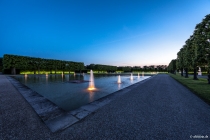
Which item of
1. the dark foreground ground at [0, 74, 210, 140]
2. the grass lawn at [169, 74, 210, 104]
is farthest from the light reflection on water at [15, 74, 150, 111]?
the grass lawn at [169, 74, 210, 104]

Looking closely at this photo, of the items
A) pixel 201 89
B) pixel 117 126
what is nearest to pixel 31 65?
pixel 117 126

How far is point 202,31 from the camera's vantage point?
12.0 meters

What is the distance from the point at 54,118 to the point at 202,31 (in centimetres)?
1751

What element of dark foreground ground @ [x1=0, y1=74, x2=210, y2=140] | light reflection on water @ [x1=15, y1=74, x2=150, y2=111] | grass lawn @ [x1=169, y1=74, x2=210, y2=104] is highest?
grass lawn @ [x1=169, y1=74, x2=210, y2=104]

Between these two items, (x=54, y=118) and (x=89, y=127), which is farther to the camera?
(x=54, y=118)

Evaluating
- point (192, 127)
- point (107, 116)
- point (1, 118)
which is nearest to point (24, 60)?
point (1, 118)

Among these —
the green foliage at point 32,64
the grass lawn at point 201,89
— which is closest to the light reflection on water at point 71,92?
the grass lawn at point 201,89

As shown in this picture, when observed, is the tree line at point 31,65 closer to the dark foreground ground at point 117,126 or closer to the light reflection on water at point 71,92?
the light reflection on water at point 71,92

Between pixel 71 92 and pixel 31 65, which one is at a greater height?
pixel 31 65

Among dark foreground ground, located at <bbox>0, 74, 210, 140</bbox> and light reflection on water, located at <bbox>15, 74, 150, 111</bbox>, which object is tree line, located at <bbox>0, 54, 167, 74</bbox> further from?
dark foreground ground, located at <bbox>0, 74, 210, 140</bbox>

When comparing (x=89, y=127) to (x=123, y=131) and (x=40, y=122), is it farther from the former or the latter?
(x=40, y=122)

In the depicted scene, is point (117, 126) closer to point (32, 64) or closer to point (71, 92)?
point (71, 92)

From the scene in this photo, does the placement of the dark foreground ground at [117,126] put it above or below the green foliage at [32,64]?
below

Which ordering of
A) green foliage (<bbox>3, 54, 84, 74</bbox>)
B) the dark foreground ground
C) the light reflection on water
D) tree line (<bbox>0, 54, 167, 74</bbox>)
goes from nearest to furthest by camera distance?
the dark foreground ground, the light reflection on water, green foliage (<bbox>3, 54, 84, 74</bbox>), tree line (<bbox>0, 54, 167, 74</bbox>)
